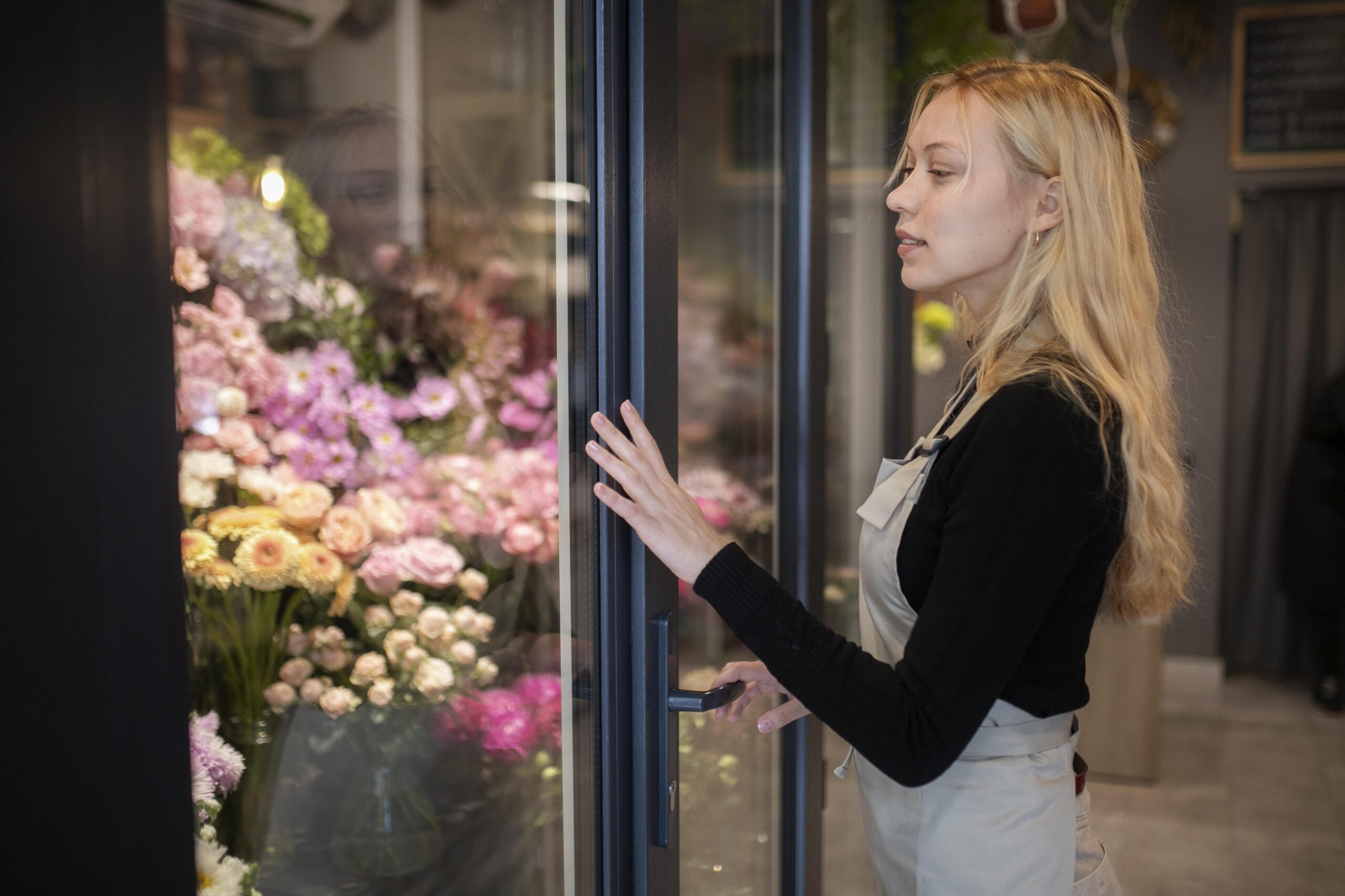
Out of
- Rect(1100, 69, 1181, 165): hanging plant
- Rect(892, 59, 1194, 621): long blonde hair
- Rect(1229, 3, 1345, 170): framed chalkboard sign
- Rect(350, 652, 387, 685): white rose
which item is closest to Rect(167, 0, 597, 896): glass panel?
Rect(350, 652, 387, 685): white rose

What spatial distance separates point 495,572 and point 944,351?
4.02m

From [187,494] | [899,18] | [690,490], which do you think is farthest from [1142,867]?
[187,494]

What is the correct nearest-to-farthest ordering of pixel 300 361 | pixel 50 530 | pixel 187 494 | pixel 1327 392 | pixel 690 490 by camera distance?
pixel 50 530 < pixel 187 494 < pixel 300 361 < pixel 690 490 < pixel 1327 392

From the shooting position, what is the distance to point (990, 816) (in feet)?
3.57

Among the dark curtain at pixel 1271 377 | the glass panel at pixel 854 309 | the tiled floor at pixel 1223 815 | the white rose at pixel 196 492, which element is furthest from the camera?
the dark curtain at pixel 1271 377

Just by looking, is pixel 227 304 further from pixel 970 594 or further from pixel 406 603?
pixel 970 594

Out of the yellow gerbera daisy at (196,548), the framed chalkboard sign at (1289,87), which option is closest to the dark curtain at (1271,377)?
the framed chalkboard sign at (1289,87)

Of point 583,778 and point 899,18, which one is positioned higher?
point 899,18

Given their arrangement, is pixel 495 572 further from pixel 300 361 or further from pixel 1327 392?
pixel 1327 392

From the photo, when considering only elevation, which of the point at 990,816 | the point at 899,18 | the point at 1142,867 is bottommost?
the point at 1142,867

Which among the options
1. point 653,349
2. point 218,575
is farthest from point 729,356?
point 218,575

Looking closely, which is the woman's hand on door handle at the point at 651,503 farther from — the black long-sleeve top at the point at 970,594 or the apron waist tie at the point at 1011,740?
the apron waist tie at the point at 1011,740

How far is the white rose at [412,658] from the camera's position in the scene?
1058 millimetres

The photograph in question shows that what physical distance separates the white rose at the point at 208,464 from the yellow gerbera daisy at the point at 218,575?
63 millimetres
